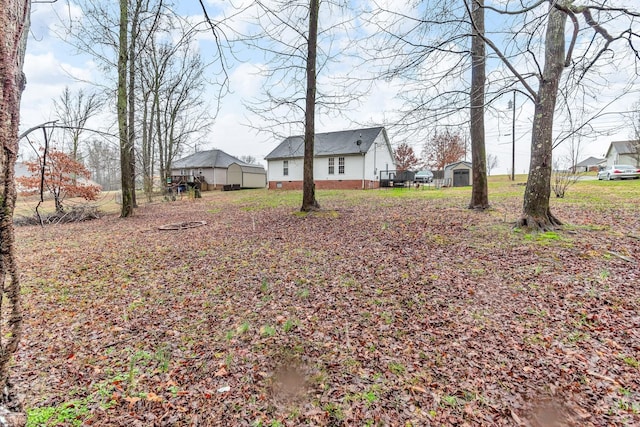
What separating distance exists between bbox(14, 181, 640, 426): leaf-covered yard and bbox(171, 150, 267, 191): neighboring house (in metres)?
23.4

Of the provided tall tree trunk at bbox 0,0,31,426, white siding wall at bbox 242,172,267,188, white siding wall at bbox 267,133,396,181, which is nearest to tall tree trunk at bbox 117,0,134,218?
tall tree trunk at bbox 0,0,31,426

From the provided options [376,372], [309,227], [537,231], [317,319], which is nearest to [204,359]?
[317,319]

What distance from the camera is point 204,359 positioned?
9.32 feet

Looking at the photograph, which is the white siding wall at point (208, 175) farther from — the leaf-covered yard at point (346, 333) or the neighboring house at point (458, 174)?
the leaf-covered yard at point (346, 333)

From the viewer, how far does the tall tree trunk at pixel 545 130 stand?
5.44 meters

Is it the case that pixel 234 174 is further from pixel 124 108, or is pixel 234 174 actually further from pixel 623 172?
pixel 623 172

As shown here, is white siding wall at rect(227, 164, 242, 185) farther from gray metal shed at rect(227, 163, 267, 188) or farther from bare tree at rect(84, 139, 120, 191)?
bare tree at rect(84, 139, 120, 191)

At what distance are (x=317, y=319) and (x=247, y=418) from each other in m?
1.37

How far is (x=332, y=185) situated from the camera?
24125mm

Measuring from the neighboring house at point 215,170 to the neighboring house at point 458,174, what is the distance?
19771mm

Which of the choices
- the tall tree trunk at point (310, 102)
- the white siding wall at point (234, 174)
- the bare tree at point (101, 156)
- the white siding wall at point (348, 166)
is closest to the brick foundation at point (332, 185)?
the white siding wall at point (348, 166)

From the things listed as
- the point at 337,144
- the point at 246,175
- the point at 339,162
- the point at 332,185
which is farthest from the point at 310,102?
the point at 246,175

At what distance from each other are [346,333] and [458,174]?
2421 cm

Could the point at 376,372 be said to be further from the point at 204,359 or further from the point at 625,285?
the point at 625,285
